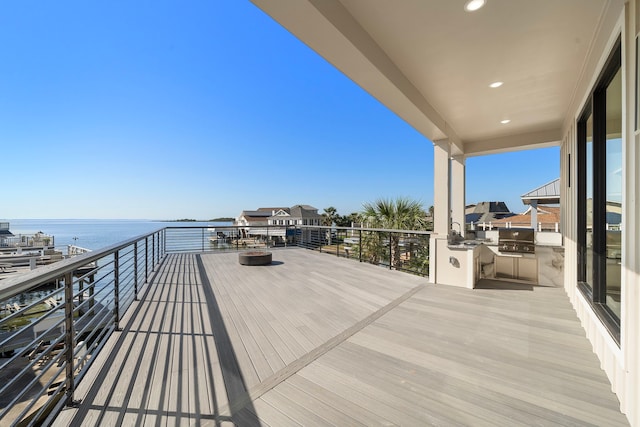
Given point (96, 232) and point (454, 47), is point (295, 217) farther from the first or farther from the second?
point (454, 47)

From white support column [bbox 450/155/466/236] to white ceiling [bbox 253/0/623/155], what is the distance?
1642 mm

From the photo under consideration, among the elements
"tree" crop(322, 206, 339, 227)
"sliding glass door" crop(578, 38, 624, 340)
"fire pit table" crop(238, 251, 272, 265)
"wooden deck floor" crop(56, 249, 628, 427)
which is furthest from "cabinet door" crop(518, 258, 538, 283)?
"tree" crop(322, 206, 339, 227)

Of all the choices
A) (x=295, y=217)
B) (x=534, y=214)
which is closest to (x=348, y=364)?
(x=534, y=214)

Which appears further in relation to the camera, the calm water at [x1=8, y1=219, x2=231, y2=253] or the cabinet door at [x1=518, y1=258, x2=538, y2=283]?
the calm water at [x1=8, y1=219, x2=231, y2=253]

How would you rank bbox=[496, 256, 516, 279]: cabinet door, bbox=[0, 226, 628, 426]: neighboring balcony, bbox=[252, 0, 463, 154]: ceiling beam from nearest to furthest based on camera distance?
bbox=[0, 226, 628, 426]: neighboring balcony, bbox=[252, 0, 463, 154]: ceiling beam, bbox=[496, 256, 516, 279]: cabinet door

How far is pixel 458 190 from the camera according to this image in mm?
5398

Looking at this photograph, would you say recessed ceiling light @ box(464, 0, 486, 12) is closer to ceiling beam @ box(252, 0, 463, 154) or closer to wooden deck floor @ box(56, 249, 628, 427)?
ceiling beam @ box(252, 0, 463, 154)

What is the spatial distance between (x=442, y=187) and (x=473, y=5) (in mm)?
2812

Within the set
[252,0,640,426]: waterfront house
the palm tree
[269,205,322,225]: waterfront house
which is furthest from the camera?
[269,205,322,225]: waterfront house

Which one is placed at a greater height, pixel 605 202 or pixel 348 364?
pixel 605 202

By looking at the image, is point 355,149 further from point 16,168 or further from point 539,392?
point 16,168

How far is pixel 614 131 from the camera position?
6.58 feet

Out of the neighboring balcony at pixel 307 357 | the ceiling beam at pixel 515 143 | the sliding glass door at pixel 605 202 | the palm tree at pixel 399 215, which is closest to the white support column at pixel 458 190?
the ceiling beam at pixel 515 143

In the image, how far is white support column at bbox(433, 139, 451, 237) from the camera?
4.29m
